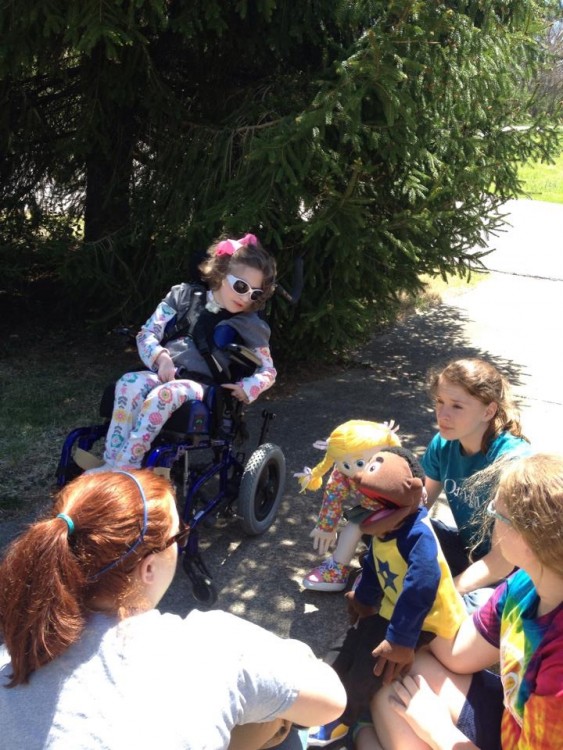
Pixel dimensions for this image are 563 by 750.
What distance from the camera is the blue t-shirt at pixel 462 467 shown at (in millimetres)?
3055

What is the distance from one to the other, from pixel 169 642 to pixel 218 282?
237 centimetres

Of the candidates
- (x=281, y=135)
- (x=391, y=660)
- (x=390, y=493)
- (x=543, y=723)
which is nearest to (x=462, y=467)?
(x=390, y=493)

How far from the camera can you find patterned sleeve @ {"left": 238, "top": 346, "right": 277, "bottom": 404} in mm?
3645

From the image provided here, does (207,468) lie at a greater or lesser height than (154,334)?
lesser

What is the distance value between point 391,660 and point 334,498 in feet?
3.28

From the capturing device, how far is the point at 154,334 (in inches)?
151

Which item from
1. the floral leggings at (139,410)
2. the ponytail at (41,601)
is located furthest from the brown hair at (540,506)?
the floral leggings at (139,410)

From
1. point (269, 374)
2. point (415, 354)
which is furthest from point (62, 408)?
point (415, 354)

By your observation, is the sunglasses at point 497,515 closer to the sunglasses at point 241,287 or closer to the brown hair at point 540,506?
the brown hair at point 540,506

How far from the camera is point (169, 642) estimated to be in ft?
5.57

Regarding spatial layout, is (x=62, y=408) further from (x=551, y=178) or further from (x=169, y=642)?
(x=551, y=178)

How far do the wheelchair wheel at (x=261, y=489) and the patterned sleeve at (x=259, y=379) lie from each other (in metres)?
0.30

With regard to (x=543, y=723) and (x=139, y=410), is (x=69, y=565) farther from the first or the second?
(x=139, y=410)

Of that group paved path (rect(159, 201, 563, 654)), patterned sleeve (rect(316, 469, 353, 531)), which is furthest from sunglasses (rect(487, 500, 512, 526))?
patterned sleeve (rect(316, 469, 353, 531))
